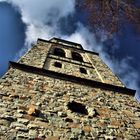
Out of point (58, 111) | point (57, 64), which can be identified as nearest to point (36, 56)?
point (57, 64)

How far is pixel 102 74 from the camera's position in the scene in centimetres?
1399

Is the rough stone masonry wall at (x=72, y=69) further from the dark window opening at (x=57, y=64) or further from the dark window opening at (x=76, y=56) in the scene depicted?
the dark window opening at (x=76, y=56)

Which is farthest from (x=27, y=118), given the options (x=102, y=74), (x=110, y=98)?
(x=102, y=74)

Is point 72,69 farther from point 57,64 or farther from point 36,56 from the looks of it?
point 36,56

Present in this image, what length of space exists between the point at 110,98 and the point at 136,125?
202cm

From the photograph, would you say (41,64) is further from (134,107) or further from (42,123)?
(42,123)

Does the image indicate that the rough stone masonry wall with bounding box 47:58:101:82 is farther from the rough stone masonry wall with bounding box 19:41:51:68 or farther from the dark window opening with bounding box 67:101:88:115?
the dark window opening with bounding box 67:101:88:115

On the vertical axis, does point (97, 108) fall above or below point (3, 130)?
above

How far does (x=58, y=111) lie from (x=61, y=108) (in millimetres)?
275

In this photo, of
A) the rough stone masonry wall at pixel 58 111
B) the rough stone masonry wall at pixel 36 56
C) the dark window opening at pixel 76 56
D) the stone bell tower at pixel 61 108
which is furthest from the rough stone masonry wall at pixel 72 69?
the dark window opening at pixel 76 56

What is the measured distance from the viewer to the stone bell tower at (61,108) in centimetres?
718

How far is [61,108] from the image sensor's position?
854cm

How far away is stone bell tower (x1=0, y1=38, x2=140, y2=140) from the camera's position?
23.6 feet

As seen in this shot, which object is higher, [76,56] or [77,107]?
[76,56]
